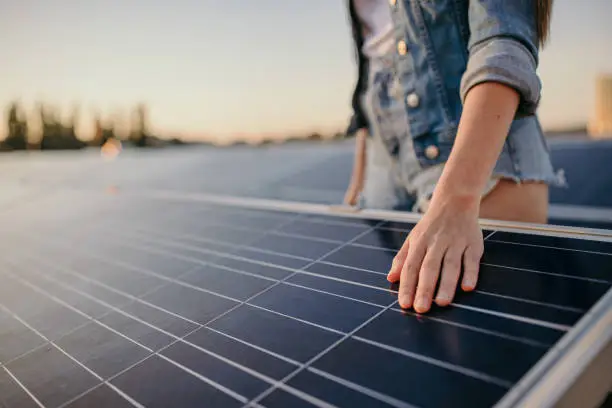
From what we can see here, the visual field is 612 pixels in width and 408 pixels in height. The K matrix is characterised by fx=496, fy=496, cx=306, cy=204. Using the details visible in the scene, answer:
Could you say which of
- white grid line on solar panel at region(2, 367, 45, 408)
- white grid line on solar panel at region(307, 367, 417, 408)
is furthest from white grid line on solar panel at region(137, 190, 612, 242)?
white grid line on solar panel at region(2, 367, 45, 408)

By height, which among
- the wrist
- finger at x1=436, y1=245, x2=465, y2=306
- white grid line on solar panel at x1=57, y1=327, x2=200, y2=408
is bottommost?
white grid line on solar panel at x1=57, y1=327, x2=200, y2=408

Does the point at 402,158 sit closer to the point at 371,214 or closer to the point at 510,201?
the point at 371,214

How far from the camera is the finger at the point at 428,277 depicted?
129cm

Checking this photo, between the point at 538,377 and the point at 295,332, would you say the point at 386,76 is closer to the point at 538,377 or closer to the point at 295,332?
the point at 295,332

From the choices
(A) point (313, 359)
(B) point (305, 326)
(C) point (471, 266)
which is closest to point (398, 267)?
(C) point (471, 266)

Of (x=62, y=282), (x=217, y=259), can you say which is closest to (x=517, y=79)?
(x=217, y=259)

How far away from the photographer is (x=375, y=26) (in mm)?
2670

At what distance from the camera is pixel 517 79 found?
160 centimetres

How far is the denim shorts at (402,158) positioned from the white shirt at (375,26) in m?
0.07

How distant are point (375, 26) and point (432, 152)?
86 cm

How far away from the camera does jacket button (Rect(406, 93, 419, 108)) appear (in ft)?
7.31

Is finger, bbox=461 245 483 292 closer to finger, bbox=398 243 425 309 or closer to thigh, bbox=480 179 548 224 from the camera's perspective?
finger, bbox=398 243 425 309

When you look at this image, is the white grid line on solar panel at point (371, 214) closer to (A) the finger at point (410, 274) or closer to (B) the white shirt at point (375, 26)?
(A) the finger at point (410, 274)

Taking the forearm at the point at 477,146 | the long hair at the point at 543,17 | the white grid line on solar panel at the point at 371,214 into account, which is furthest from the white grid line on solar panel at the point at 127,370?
the long hair at the point at 543,17
